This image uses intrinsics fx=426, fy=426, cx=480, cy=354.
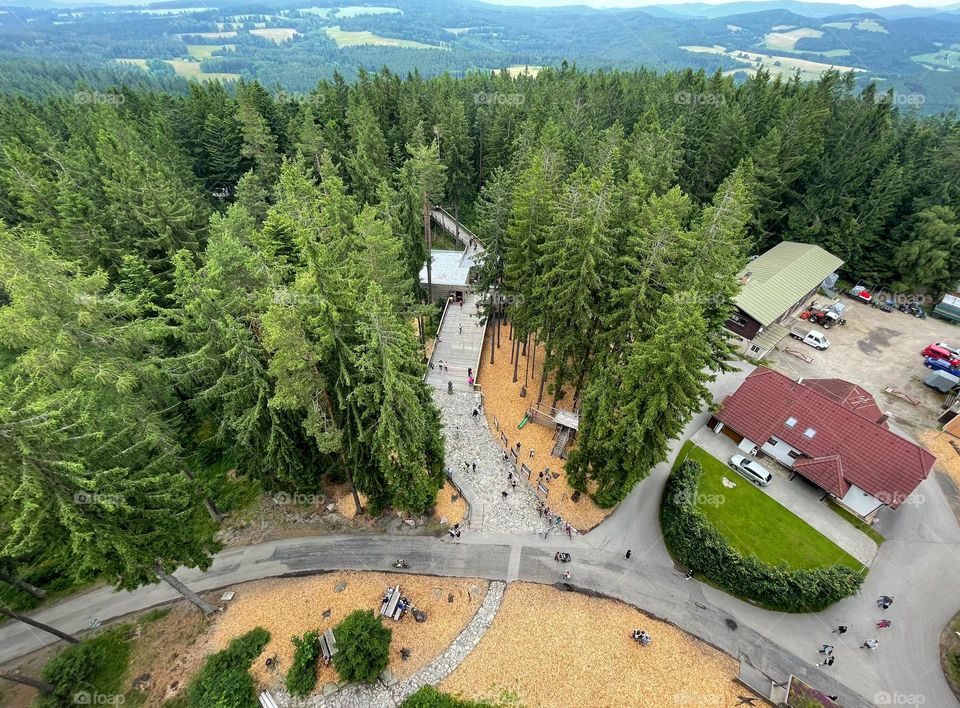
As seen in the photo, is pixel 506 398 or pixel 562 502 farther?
pixel 506 398

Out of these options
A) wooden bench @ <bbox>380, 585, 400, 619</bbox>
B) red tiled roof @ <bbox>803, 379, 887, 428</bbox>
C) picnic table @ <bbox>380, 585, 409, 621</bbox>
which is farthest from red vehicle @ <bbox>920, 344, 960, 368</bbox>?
wooden bench @ <bbox>380, 585, 400, 619</bbox>

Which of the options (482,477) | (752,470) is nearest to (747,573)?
(752,470)

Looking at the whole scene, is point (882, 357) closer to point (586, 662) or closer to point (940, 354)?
point (940, 354)

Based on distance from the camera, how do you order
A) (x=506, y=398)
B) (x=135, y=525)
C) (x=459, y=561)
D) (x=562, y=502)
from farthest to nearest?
(x=506, y=398), (x=562, y=502), (x=459, y=561), (x=135, y=525)

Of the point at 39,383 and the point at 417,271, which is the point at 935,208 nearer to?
the point at 417,271

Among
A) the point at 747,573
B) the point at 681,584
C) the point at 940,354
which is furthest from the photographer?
the point at 940,354

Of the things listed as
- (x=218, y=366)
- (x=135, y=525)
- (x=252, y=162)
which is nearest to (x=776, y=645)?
(x=135, y=525)

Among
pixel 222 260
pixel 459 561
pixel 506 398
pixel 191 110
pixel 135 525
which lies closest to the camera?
pixel 135 525
